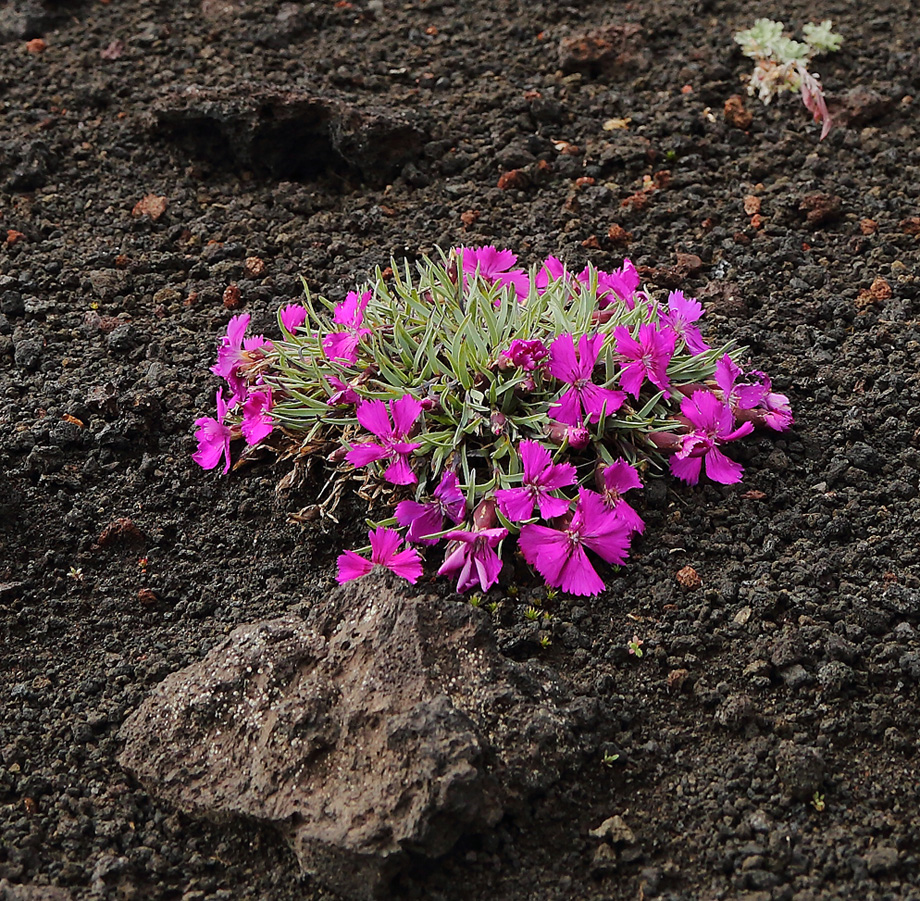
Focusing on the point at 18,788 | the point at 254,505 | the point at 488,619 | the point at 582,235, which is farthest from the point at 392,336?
the point at 18,788

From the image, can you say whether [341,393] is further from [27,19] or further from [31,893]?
[27,19]

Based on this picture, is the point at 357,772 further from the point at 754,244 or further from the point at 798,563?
the point at 754,244

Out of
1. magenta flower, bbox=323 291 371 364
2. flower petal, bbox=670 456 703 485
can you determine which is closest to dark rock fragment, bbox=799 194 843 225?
flower petal, bbox=670 456 703 485

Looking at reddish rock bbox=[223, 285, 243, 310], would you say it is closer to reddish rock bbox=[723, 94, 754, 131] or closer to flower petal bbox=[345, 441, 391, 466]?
flower petal bbox=[345, 441, 391, 466]

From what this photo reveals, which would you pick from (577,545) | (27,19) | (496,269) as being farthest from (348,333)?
(27,19)

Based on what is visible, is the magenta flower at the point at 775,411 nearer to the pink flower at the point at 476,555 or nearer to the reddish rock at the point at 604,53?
the pink flower at the point at 476,555
